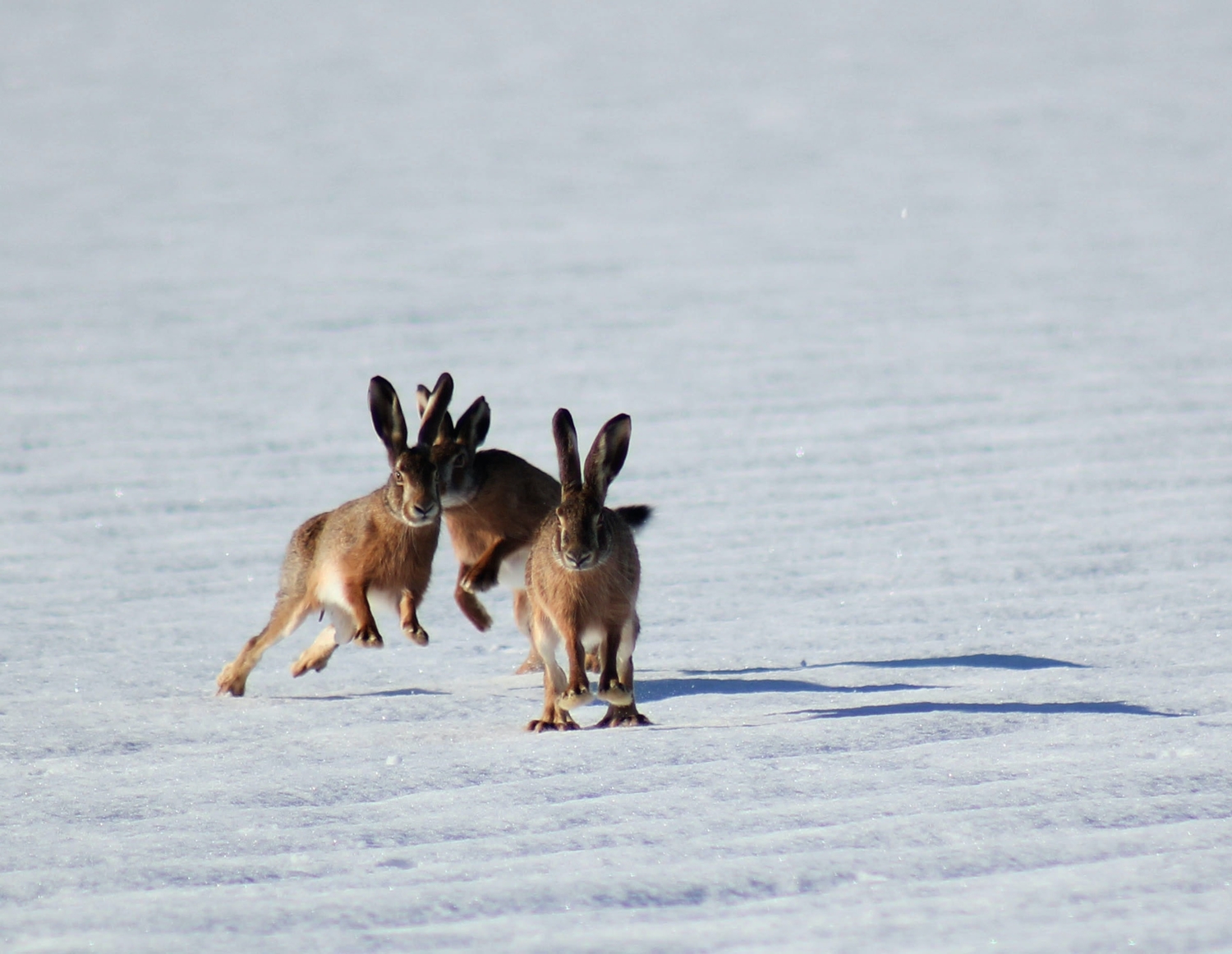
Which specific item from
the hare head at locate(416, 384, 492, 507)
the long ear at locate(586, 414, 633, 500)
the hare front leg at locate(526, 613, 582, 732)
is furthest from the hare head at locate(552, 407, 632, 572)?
the hare head at locate(416, 384, 492, 507)

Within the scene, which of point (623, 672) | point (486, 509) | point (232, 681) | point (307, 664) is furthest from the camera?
point (486, 509)

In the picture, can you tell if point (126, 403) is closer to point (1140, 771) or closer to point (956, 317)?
point (956, 317)

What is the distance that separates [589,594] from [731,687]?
2.46 ft

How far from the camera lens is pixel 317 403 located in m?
10.3

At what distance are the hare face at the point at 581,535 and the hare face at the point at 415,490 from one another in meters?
0.70

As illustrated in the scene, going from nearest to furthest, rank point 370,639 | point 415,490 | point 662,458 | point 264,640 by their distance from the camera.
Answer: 1. point 415,490
2. point 370,639
3. point 264,640
4. point 662,458

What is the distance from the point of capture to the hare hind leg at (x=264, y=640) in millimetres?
5949

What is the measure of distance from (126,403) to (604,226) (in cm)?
554

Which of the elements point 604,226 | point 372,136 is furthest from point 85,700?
point 372,136

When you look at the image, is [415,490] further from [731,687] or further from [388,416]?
[731,687]

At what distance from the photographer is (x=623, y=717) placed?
17.3 feet

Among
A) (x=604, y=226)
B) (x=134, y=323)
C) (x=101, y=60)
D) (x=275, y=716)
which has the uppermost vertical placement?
(x=101, y=60)

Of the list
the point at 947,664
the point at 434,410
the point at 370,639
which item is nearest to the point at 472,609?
the point at 370,639

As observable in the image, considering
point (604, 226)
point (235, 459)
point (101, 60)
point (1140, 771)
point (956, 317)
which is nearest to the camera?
point (1140, 771)
